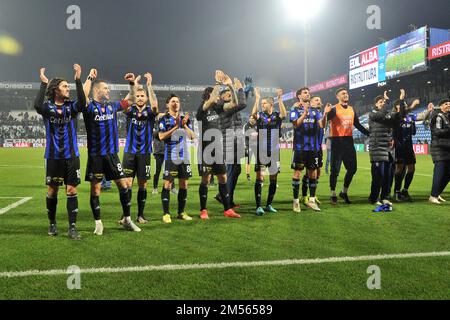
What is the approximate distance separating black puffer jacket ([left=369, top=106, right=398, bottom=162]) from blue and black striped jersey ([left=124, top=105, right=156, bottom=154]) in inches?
174

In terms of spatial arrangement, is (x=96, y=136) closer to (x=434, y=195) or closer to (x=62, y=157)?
(x=62, y=157)

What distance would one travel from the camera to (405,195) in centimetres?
863

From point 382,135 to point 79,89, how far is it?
5.65 meters

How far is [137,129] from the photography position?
6.12 m

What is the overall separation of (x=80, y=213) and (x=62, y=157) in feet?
7.00

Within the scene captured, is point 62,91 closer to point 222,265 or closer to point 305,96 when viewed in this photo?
point 222,265

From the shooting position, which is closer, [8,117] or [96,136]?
[96,136]

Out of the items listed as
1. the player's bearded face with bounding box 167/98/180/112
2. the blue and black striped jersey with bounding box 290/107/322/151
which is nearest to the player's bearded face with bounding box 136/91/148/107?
the player's bearded face with bounding box 167/98/180/112

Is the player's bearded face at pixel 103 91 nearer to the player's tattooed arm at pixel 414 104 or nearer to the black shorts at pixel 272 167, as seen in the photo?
the black shorts at pixel 272 167

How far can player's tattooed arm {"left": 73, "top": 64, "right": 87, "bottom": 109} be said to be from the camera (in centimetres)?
504

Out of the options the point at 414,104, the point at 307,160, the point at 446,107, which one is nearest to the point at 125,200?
the point at 307,160

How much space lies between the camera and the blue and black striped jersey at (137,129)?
6.10m

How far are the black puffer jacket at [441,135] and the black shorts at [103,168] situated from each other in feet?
20.7
